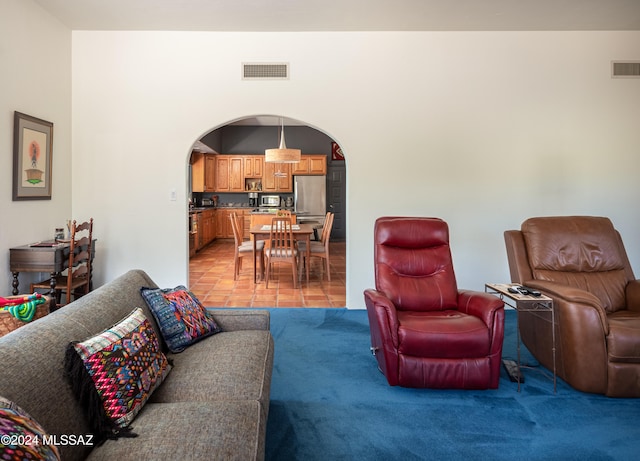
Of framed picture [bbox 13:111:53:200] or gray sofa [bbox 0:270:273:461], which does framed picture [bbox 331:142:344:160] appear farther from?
gray sofa [bbox 0:270:273:461]

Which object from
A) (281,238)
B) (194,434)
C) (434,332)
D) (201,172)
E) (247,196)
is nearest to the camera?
(194,434)

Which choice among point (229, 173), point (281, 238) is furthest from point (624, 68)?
point (229, 173)

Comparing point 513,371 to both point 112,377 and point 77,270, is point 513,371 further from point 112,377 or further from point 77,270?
point 77,270

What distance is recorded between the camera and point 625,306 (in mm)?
2680

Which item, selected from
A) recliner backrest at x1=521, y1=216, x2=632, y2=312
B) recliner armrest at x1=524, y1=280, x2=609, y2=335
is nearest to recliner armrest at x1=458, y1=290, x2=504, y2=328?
recliner armrest at x1=524, y1=280, x2=609, y2=335

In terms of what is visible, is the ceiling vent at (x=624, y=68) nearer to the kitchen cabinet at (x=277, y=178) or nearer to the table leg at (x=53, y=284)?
the table leg at (x=53, y=284)

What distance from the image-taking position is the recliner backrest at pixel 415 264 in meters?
2.66

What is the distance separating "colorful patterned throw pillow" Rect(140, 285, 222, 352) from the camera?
6.02ft

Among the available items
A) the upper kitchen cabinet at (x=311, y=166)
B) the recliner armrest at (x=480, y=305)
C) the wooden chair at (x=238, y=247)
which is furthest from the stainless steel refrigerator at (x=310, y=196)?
the recliner armrest at (x=480, y=305)

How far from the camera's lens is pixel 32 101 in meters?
3.31

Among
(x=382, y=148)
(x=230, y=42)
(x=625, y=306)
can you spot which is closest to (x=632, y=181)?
(x=625, y=306)

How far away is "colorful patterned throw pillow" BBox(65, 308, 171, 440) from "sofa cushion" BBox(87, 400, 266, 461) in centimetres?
6

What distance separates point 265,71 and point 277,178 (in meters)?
5.56

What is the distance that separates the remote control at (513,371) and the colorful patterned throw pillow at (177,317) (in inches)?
78.2
